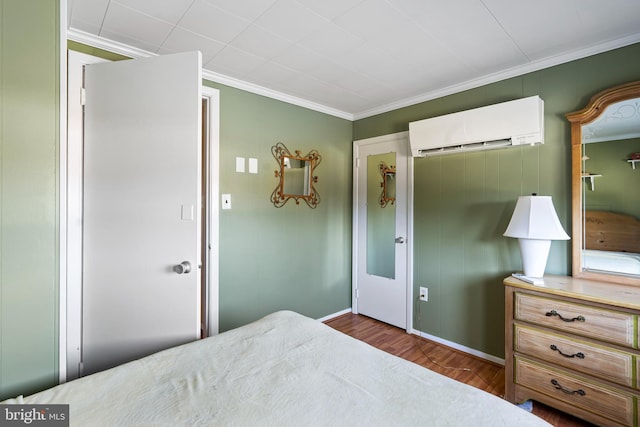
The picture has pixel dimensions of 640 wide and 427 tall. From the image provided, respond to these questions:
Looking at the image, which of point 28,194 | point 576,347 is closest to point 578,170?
point 576,347

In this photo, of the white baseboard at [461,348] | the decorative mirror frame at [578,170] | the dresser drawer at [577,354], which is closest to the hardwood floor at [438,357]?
the white baseboard at [461,348]

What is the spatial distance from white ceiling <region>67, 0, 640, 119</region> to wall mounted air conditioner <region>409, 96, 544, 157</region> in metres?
0.32

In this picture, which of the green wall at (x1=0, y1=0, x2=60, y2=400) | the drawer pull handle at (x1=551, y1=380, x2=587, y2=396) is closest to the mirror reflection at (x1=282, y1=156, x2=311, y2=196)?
the green wall at (x1=0, y1=0, x2=60, y2=400)

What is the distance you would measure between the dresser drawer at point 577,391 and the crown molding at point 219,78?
2.77 metres

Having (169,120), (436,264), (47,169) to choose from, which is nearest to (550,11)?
(436,264)

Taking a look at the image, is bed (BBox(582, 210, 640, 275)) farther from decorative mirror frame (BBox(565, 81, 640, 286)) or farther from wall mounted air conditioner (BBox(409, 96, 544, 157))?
wall mounted air conditioner (BBox(409, 96, 544, 157))

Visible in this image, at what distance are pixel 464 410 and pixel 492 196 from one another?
195cm

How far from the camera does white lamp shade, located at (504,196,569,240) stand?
6.10 ft

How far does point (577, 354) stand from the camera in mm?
1672

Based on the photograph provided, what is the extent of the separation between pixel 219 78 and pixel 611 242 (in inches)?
121

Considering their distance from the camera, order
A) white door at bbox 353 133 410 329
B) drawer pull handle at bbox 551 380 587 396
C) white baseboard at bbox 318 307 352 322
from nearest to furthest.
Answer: drawer pull handle at bbox 551 380 587 396
white door at bbox 353 133 410 329
white baseboard at bbox 318 307 352 322

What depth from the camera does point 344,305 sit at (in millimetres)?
3498

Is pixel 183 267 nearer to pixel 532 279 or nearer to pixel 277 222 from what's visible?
pixel 277 222

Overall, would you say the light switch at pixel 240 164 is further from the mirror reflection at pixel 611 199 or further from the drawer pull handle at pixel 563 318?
the mirror reflection at pixel 611 199
